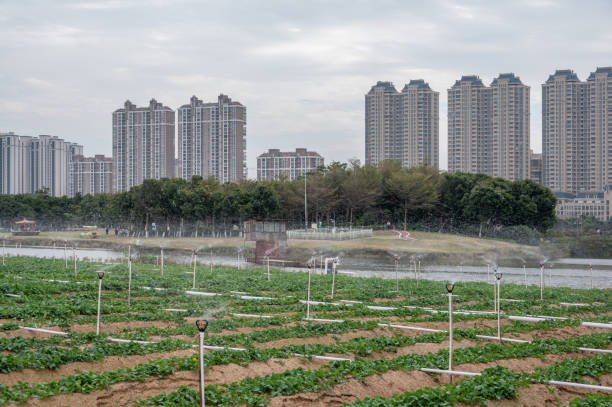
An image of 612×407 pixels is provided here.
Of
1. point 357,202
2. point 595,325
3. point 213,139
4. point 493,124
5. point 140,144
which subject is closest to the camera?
point 595,325

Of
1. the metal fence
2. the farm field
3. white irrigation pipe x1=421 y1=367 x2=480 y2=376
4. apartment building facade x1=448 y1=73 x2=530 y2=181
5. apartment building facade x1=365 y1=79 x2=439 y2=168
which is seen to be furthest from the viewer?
apartment building facade x1=365 y1=79 x2=439 y2=168

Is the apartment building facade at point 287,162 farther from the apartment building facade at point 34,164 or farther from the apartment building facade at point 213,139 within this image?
the apartment building facade at point 34,164

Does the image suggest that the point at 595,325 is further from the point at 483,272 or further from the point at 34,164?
the point at 34,164

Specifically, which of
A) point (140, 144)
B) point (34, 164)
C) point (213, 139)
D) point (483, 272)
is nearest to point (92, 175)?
point (34, 164)

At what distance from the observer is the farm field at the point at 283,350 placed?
8961 millimetres

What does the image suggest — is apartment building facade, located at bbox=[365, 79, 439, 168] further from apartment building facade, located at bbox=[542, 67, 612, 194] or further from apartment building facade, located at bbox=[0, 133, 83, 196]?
A: apartment building facade, located at bbox=[0, 133, 83, 196]

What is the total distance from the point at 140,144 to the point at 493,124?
3506 inches

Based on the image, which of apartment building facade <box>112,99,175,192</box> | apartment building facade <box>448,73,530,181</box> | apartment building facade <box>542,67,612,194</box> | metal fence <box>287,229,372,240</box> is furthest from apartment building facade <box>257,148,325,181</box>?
metal fence <box>287,229,372,240</box>

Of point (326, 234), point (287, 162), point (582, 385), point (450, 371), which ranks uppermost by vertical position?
point (287, 162)


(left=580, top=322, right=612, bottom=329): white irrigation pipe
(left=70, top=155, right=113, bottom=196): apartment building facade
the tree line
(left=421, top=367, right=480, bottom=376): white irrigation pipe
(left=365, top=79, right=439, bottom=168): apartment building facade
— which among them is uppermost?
(left=365, top=79, right=439, bottom=168): apartment building facade

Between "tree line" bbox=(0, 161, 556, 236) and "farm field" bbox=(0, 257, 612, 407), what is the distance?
167 ft

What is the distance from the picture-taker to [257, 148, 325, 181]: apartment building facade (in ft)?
482

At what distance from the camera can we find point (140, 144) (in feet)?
490

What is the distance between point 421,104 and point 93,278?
12130 cm
